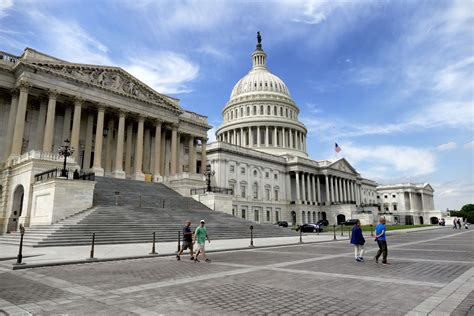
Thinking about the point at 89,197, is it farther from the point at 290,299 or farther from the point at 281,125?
the point at 281,125

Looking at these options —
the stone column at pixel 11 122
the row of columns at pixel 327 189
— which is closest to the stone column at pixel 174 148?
the stone column at pixel 11 122

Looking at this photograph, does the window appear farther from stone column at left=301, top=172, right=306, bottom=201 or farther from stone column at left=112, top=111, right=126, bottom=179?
stone column at left=112, top=111, right=126, bottom=179

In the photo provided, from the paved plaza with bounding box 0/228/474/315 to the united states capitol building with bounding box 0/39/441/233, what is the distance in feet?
60.4

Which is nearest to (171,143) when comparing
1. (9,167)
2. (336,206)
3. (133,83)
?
(133,83)

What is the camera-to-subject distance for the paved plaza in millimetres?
6566

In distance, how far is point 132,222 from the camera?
25750mm

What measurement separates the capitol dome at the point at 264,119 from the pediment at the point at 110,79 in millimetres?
46864

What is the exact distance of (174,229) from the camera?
26703 mm

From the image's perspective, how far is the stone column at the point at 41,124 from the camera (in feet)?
126

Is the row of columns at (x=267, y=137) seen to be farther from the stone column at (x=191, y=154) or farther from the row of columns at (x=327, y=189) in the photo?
the stone column at (x=191, y=154)

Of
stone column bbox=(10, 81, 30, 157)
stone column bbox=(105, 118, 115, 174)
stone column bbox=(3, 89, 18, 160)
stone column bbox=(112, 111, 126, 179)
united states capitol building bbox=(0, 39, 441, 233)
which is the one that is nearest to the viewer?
united states capitol building bbox=(0, 39, 441, 233)

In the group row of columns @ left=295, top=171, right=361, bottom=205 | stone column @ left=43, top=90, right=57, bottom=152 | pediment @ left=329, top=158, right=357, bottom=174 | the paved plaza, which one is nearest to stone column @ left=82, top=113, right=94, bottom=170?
stone column @ left=43, top=90, right=57, bottom=152

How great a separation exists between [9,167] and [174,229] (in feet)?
65.7

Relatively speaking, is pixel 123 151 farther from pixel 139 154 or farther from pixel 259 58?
pixel 259 58
